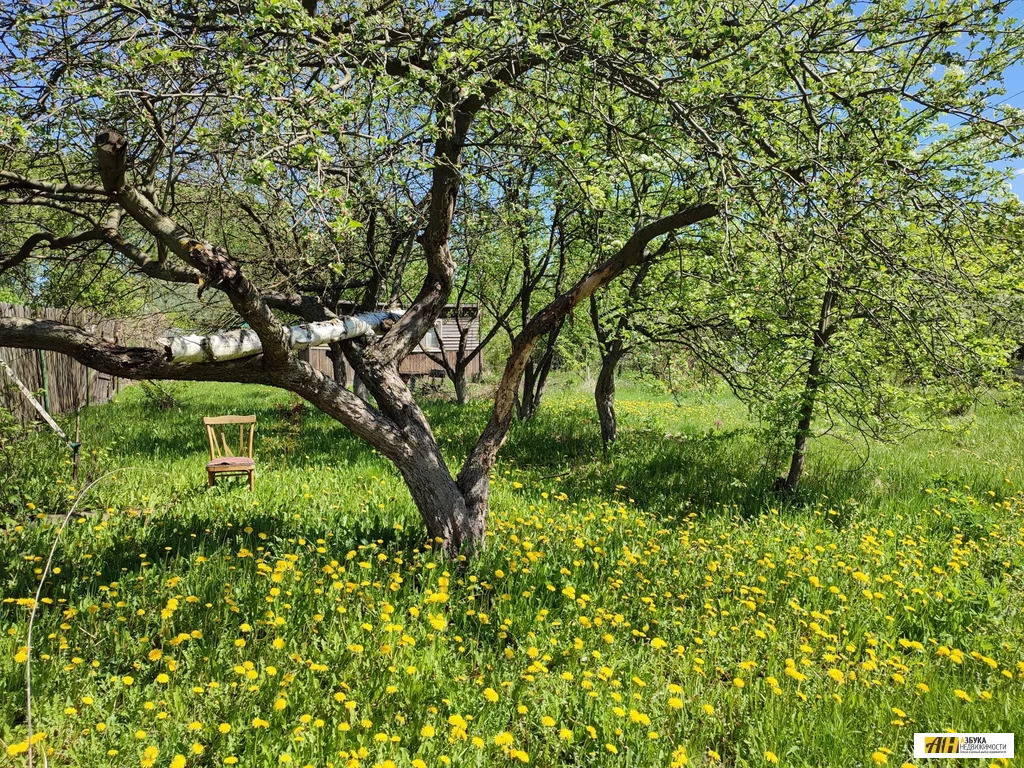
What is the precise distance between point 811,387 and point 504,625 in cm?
488

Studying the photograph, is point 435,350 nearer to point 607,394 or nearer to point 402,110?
point 607,394

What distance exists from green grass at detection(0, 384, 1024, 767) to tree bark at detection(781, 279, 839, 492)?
553 mm

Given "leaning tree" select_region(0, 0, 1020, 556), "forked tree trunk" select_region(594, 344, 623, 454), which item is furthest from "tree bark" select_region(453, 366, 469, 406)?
"leaning tree" select_region(0, 0, 1020, 556)

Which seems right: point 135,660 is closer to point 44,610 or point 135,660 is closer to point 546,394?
point 44,610

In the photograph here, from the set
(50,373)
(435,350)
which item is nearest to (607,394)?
(50,373)

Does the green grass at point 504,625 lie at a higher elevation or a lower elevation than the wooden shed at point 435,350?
lower

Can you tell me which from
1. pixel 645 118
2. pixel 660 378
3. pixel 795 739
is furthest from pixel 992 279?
pixel 795 739

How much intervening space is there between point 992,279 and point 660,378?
4341 millimetres

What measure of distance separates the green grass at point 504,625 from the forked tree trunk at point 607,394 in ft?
6.98

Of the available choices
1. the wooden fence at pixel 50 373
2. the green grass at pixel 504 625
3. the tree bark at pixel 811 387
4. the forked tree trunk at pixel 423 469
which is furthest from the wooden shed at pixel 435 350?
the forked tree trunk at pixel 423 469

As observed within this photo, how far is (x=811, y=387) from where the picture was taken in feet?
21.7

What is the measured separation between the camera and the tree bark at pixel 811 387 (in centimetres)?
634

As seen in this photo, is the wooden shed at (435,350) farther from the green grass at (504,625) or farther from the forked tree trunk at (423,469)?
the forked tree trunk at (423,469)

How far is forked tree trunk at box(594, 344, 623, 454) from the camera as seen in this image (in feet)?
27.9
